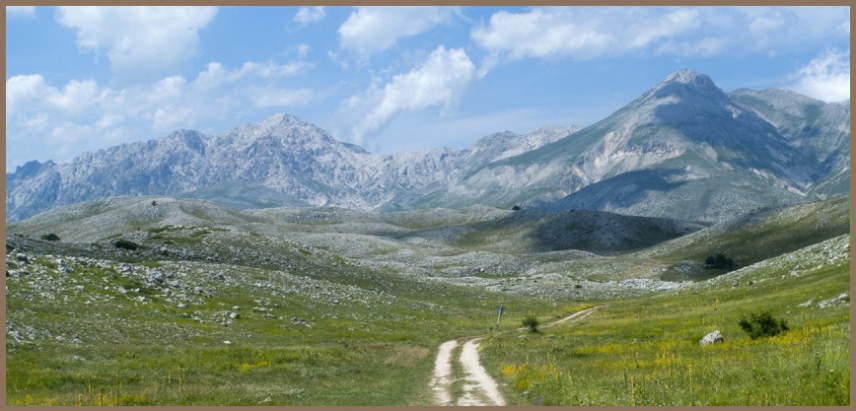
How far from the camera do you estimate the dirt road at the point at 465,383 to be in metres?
27.2

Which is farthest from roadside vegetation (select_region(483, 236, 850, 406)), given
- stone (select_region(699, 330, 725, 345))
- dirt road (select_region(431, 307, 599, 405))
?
dirt road (select_region(431, 307, 599, 405))

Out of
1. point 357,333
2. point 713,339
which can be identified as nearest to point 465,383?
point 713,339

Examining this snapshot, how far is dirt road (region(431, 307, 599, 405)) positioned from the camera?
2720 cm

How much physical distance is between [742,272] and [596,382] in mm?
86217

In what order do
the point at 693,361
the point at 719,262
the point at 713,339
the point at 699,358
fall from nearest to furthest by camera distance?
the point at 693,361
the point at 699,358
the point at 713,339
the point at 719,262

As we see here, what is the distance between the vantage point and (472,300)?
100188 millimetres

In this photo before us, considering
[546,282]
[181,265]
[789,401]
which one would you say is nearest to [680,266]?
[546,282]

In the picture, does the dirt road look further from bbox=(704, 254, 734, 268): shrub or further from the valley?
bbox=(704, 254, 734, 268): shrub

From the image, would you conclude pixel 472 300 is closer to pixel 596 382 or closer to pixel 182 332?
pixel 182 332

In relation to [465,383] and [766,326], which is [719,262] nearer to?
[766,326]

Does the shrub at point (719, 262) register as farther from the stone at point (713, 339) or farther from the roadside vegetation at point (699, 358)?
the stone at point (713, 339)

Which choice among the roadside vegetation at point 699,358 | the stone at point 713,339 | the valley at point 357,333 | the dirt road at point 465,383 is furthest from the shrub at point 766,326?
the dirt road at point 465,383

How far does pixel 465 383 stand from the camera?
32.4 m

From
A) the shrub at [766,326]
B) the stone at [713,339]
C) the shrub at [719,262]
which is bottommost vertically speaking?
the shrub at [719,262]
